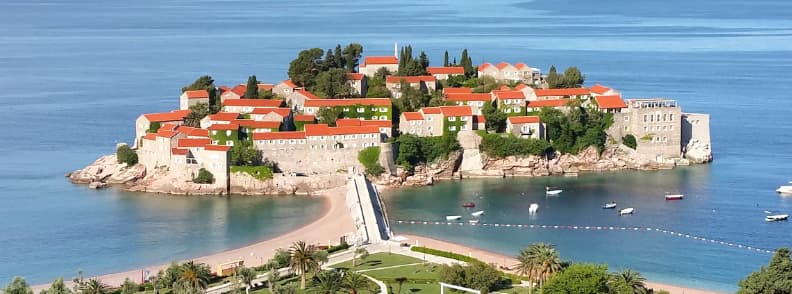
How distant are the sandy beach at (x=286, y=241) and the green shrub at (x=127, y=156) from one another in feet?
35.4

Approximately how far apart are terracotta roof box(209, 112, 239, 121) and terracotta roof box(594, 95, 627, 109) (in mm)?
19497

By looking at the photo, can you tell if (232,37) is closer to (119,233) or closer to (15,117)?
(15,117)

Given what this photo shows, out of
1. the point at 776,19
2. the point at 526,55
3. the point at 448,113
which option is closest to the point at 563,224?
the point at 448,113

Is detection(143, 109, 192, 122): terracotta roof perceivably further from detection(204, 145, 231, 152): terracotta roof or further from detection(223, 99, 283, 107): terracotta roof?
detection(204, 145, 231, 152): terracotta roof

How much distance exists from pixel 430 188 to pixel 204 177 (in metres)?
10.9

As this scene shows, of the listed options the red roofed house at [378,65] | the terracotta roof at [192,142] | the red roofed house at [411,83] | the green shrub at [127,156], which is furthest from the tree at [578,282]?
the red roofed house at [378,65]

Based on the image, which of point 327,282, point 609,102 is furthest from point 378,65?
point 327,282

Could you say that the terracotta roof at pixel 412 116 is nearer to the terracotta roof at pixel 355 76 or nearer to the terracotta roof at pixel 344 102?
the terracotta roof at pixel 344 102

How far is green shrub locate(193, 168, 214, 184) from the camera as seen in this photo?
6258 centimetres

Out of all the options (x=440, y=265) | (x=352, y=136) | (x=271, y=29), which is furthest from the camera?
(x=271, y=29)

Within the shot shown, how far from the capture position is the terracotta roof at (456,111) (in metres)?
67.4

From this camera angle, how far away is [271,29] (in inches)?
6654

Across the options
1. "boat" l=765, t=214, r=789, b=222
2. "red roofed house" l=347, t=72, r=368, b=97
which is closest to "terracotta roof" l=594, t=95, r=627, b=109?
"red roofed house" l=347, t=72, r=368, b=97

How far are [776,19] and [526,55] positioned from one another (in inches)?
2964
